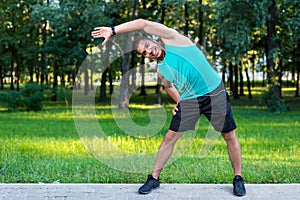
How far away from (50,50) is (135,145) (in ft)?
71.0

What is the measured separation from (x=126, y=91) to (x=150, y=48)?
754 inches

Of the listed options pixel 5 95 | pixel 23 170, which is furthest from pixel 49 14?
pixel 23 170

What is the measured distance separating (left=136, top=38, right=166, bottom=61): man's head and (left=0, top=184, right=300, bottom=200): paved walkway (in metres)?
1.63

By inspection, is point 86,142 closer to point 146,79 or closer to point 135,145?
point 135,145

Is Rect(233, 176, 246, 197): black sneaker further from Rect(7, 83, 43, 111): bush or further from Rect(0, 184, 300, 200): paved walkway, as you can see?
Rect(7, 83, 43, 111): bush

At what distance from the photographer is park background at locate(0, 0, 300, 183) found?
24.6 ft

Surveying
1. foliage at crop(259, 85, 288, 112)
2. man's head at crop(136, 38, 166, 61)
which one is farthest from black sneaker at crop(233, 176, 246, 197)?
foliage at crop(259, 85, 288, 112)

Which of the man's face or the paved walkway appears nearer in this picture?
the man's face

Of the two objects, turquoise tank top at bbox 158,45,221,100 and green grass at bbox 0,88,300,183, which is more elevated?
turquoise tank top at bbox 158,45,221,100

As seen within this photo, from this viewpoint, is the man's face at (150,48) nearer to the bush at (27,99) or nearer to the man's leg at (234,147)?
the man's leg at (234,147)

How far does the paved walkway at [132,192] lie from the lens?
5656mm

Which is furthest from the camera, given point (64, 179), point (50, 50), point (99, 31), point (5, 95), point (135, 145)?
point (50, 50)

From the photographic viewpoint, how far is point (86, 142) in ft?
34.8

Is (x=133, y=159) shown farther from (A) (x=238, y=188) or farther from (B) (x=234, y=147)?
(A) (x=238, y=188)
